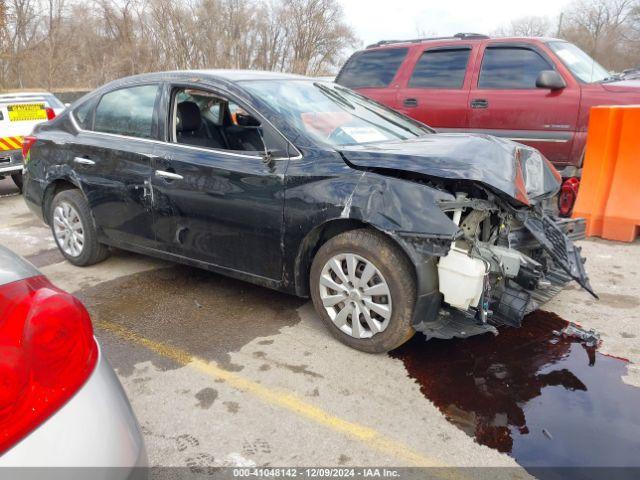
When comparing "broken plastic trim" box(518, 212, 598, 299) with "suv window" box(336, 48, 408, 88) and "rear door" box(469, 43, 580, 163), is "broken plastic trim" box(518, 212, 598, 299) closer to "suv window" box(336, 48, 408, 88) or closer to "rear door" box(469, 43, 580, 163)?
"rear door" box(469, 43, 580, 163)

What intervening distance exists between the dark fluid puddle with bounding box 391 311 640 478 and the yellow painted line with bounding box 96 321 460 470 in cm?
36

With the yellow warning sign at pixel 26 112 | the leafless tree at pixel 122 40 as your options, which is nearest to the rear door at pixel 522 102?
the yellow warning sign at pixel 26 112

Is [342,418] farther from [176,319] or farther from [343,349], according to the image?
[176,319]

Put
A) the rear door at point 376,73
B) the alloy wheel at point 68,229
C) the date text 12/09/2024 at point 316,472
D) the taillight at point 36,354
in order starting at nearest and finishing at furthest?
the taillight at point 36,354 < the date text 12/09/2024 at point 316,472 < the alloy wheel at point 68,229 < the rear door at point 376,73

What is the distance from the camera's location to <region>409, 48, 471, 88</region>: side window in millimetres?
6973

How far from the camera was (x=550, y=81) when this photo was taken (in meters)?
6.16

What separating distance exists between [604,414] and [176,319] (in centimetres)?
280

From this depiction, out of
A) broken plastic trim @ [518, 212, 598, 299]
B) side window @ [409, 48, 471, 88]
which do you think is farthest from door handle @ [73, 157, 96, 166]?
side window @ [409, 48, 471, 88]

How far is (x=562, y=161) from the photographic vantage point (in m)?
6.36

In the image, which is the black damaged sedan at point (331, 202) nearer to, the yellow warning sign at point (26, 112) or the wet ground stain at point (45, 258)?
the wet ground stain at point (45, 258)

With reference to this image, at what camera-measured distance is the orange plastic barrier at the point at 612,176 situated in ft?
17.9

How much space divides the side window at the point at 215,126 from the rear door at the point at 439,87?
10.3 feet

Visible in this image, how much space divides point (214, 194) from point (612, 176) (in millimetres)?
4342

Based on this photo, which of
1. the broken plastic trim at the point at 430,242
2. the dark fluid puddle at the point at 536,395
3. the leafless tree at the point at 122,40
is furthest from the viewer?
the leafless tree at the point at 122,40
